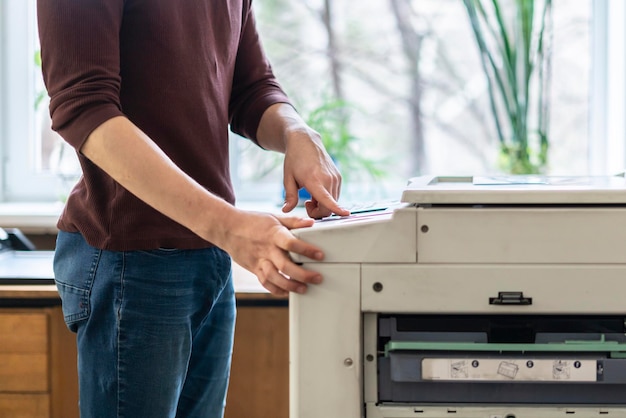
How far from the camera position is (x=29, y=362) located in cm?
194

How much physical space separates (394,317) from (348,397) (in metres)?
0.10

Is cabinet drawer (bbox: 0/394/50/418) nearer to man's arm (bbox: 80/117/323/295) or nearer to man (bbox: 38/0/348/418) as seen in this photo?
man (bbox: 38/0/348/418)

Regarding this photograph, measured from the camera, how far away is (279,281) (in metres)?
0.92

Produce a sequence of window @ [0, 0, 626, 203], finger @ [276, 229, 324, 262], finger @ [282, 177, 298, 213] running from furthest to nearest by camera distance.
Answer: window @ [0, 0, 626, 203], finger @ [282, 177, 298, 213], finger @ [276, 229, 324, 262]

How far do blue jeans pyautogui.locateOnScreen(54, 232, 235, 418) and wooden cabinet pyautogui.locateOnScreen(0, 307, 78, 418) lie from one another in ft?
2.85

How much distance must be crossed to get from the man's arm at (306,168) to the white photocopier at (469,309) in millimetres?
148

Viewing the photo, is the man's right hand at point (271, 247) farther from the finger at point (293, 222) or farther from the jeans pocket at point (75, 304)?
the jeans pocket at point (75, 304)

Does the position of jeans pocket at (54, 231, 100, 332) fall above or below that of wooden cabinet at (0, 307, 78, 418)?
above

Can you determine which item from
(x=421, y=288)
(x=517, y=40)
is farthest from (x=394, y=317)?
(x=517, y=40)

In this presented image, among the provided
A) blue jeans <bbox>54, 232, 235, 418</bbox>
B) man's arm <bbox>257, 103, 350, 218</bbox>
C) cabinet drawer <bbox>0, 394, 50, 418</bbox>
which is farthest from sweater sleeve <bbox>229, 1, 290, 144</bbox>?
cabinet drawer <bbox>0, 394, 50, 418</bbox>

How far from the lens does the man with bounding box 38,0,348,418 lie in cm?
96

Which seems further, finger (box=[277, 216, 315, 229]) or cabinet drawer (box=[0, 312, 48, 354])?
cabinet drawer (box=[0, 312, 48, 354])

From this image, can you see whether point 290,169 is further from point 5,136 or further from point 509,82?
point 5,136

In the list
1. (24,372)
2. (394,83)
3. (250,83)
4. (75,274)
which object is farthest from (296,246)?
(394,83)
